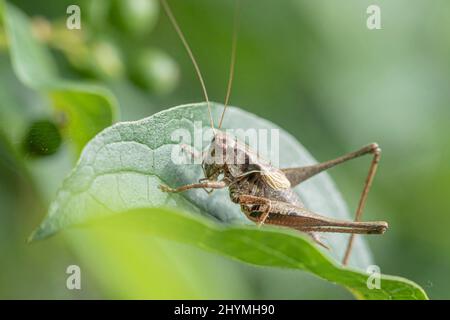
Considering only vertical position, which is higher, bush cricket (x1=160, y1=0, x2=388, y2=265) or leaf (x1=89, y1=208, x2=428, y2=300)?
bush cricket (x1=160, y1=0, x2=388, y2=265)

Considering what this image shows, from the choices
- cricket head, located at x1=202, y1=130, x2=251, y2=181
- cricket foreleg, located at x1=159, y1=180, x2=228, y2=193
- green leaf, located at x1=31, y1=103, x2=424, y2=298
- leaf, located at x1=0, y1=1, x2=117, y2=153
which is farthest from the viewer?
cricket head, located at x1=202, y1=130, x2=251, y2=181

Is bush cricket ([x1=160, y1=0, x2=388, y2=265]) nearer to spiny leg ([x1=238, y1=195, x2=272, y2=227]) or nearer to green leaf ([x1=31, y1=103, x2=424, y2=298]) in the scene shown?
spiny leg ([x1=238, y1=195, x2=272, y2=227])

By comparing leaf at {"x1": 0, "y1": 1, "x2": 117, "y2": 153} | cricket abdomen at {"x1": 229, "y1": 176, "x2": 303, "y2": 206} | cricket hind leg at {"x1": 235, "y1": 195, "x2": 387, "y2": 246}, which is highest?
leaf at {"x1": 0, "y1": 1, "x2": 117, "y2": 153}

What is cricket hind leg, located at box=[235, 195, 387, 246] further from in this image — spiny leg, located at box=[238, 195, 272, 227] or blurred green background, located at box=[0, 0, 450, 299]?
blurred green background, located at box=[0, 0, 450, 299]

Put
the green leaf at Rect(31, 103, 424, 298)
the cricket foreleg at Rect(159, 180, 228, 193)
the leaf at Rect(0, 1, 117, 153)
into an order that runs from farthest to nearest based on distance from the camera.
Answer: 1. the leaf at Rect(0, 1, 117, 153)
2. the cricket foreleg at Rect(159, 180, 228, 193)
3. the green leaf at Rect(31, 103, 424, 298)

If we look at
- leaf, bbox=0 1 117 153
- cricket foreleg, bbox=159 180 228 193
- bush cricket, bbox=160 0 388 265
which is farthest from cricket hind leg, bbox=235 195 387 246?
leaf, bbox=0 1 117 153

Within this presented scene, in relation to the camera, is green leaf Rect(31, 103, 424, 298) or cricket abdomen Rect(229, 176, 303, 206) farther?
cricket abdomen Rect(229, 176, 303, 206)

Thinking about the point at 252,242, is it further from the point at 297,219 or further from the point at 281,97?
the point at 281,97
